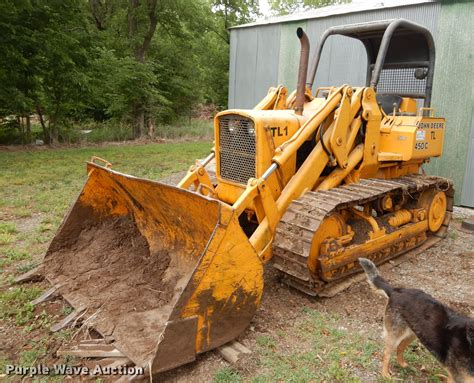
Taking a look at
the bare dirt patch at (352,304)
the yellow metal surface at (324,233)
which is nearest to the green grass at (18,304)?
the bare dirt patch at (352,304)

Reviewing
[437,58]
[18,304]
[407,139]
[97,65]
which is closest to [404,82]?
[407,139]

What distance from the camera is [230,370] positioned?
10.1 feet

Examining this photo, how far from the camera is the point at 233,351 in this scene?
10.6 ft

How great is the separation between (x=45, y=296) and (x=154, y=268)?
1.01 meters

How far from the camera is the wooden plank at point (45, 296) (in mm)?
3865

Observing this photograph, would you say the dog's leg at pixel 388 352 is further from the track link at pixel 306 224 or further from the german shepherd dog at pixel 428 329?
the track link at pixel 306 224

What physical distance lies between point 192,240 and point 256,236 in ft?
1.88

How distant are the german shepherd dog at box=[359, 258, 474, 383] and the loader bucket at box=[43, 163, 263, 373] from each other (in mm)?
988

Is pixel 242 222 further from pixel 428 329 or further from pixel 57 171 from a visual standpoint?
pixel 57 171

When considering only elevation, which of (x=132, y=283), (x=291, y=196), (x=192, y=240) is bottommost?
(x=132, y=283)

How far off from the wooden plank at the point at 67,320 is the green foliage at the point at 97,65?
1019 cm

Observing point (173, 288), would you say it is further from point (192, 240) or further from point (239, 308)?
point (239, 308)

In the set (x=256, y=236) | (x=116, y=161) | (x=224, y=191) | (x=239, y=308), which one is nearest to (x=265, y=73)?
(x=116, y=161)

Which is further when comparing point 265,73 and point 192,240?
point 265,73
